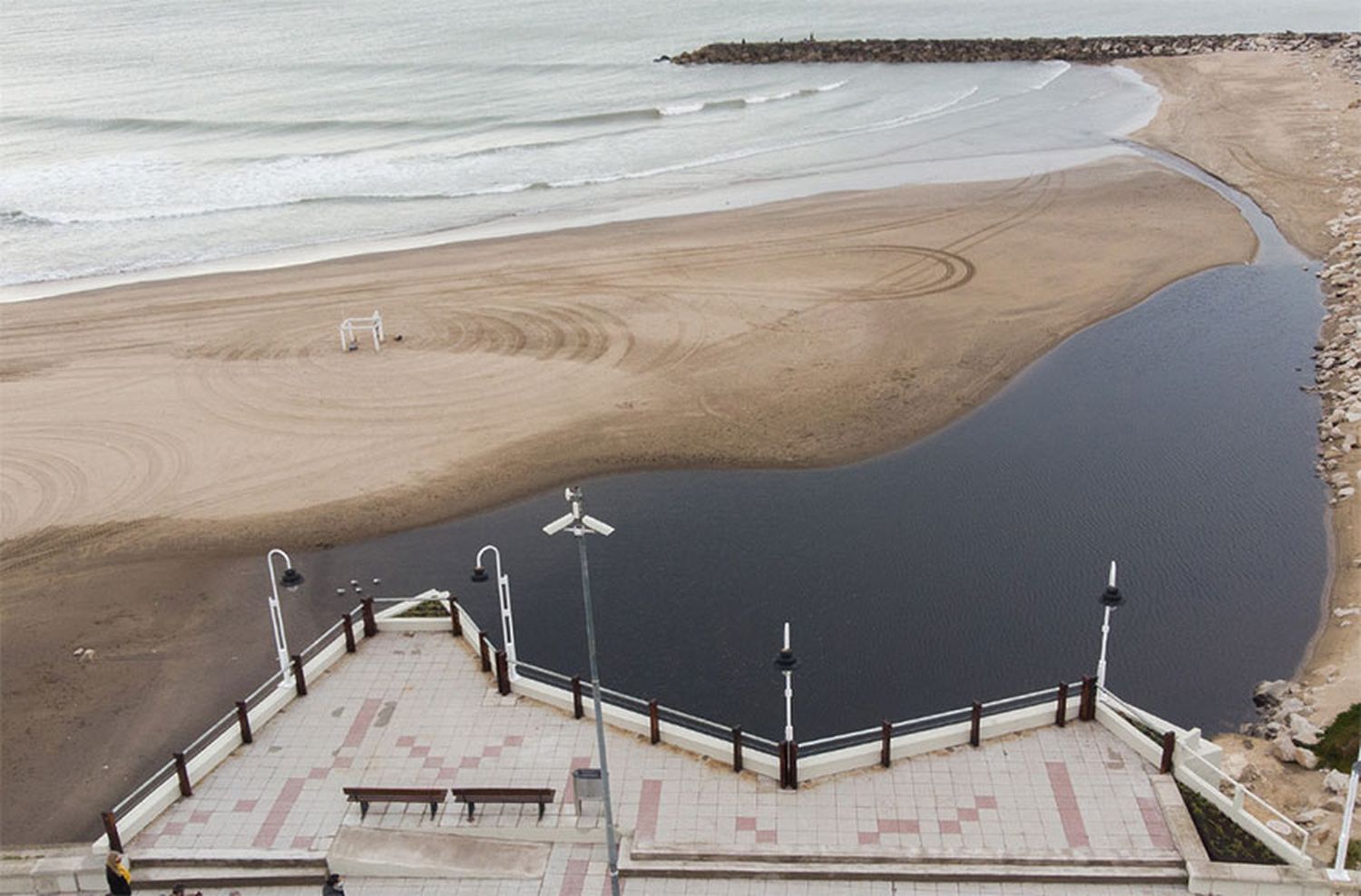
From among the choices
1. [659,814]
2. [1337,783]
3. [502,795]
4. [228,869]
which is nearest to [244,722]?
[228,869]

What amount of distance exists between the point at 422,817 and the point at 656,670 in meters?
6.43

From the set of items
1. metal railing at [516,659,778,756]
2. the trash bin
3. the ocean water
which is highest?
the ocean water

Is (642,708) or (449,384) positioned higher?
(449,384)

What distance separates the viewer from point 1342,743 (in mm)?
19844

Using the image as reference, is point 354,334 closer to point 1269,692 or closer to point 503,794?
point 503,794

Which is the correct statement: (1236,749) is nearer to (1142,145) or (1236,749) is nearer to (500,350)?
(500,350)

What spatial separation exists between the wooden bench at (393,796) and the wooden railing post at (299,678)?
3402 mm

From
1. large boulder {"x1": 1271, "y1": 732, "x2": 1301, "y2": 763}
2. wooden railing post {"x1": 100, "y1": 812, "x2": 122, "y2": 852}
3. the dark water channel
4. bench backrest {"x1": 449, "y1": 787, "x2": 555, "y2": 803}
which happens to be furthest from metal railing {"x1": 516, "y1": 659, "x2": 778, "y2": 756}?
large boulder {"x1": 1271, "y1": 732, "x2": 1301, "y2": 763}

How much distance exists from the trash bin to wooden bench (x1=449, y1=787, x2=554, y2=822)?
488 mm

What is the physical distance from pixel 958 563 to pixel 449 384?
57.8 ft

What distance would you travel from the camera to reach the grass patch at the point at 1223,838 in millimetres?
16531

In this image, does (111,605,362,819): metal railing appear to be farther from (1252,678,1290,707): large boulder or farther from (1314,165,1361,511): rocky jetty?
(1314,165,1361,511): rocky jetty

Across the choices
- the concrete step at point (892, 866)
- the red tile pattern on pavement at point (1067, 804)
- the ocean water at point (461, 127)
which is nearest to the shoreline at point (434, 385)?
the ocean water at point (461, 127)

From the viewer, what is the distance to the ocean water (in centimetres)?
5759
